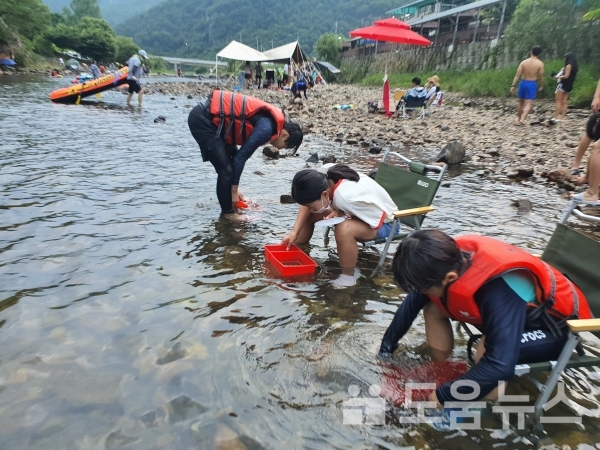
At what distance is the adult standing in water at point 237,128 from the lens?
461 cm

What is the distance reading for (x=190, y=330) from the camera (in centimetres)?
288

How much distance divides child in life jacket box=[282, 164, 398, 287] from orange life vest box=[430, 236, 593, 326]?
1.45 m

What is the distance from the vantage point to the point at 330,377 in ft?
8.18

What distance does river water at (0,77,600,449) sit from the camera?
2.11 metres

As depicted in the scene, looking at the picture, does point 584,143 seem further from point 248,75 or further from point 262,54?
point 262,54

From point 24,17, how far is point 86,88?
50306 millimetres

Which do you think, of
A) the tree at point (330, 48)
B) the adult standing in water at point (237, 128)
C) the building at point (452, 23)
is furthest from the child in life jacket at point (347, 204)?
the tree at point (330, 48)

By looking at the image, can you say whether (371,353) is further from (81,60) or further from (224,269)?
(81,60)

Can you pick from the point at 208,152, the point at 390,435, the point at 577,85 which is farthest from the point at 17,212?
the point at 577,85

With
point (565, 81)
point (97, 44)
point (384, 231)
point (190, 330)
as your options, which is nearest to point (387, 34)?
point (565, 81)

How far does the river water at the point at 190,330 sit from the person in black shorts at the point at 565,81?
21.0ft

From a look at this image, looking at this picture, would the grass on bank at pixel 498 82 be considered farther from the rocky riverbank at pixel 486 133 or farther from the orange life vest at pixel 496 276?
the orange life vest at pixel 496 276

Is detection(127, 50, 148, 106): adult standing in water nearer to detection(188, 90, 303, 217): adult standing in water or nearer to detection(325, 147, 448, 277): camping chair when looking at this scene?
detection(188, 90, 303, 217): adult standing in water

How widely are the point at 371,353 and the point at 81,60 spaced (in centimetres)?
8299
